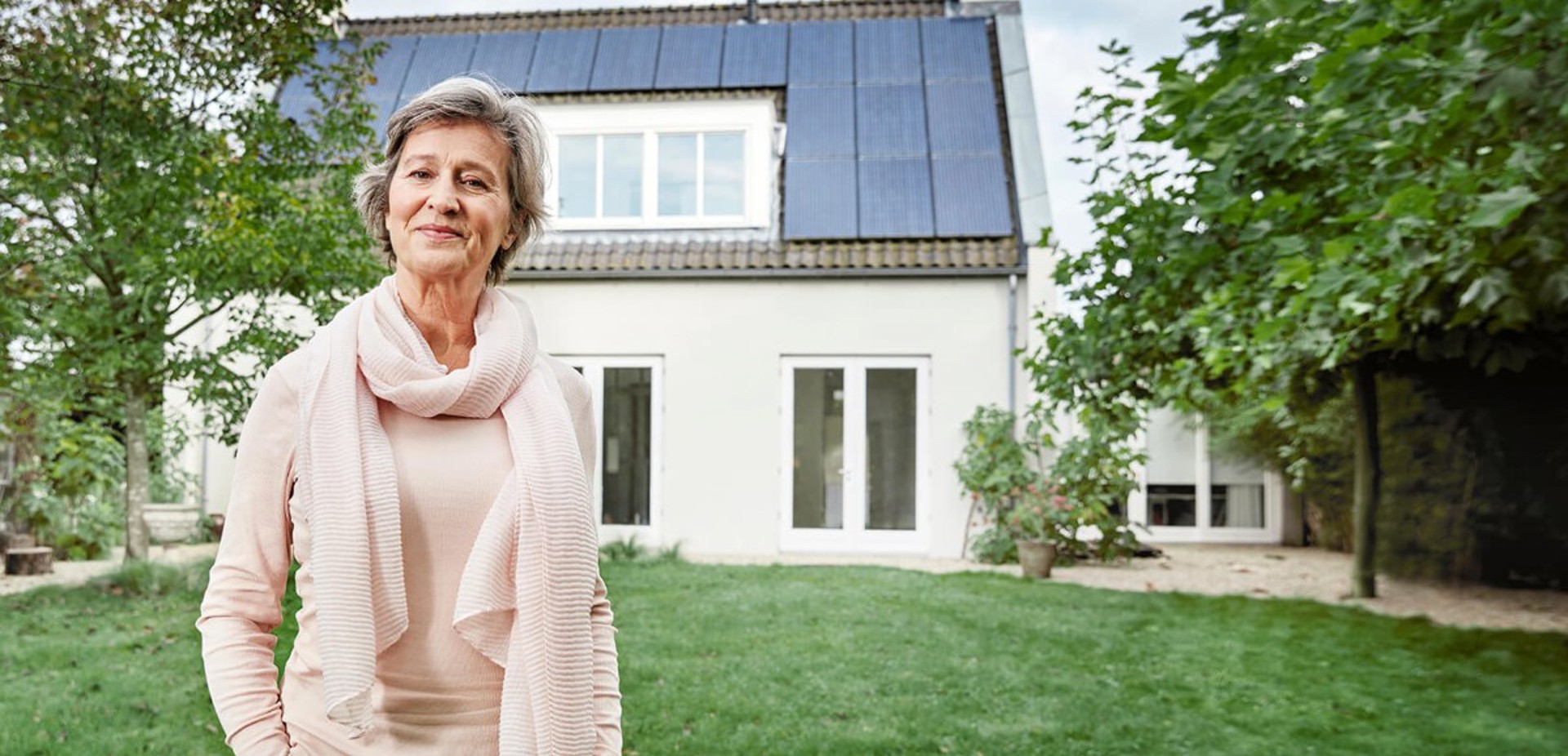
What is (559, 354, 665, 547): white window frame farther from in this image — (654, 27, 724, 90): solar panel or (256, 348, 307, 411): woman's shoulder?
(256, 348, 307, 411): woman's shoulder


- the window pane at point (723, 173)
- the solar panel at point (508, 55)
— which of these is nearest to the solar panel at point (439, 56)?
the solar panel at point (508, 55)

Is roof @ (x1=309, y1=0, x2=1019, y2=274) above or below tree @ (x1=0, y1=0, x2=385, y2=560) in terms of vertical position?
above

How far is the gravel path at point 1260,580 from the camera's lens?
306 inches

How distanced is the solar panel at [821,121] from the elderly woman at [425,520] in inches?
392

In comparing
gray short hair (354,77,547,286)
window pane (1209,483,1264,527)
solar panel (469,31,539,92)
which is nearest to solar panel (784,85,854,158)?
solar panel (469,31,539,92)

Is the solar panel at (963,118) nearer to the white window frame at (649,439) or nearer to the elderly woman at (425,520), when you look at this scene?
the white window frame at (649,439)

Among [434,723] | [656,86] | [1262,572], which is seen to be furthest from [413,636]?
[656,86]

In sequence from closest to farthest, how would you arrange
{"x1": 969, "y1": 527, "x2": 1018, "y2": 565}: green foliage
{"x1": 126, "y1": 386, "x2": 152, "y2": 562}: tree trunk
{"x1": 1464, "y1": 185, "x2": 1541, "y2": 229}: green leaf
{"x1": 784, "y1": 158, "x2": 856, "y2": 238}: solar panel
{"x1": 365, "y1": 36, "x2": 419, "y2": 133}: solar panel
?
1. {"x1": 1464, "y1": 185, "x2": 1541, "y2": 229}: green leaf
2. {"x1": 126, "y1": 386, "x2": 152, "y2": 562}: tree trunk
3. {"x1": 969, "y1": 527, "x2": 1018, "y2": 565}: green foliage
4. {"x1": 784, "y1": 158, "x2": 856, "y2": 238}: solar panel
5. {"x1": 365, "y1": 36, "x2": 419, "y2": 133}: solar panel

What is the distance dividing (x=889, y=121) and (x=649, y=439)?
12.8 ft

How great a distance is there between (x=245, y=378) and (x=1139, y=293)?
216 inches

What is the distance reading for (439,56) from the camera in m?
12.9

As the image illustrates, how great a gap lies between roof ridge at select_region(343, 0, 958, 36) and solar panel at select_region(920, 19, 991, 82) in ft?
2.08

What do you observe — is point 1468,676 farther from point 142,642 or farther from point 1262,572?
point 142,642

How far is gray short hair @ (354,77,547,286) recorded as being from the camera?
148 centimetres
